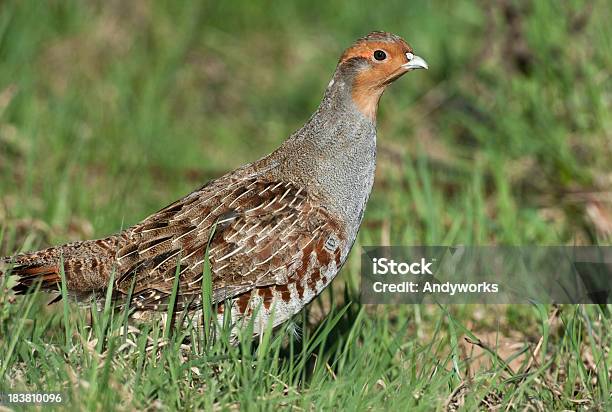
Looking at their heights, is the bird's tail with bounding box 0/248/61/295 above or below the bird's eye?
below

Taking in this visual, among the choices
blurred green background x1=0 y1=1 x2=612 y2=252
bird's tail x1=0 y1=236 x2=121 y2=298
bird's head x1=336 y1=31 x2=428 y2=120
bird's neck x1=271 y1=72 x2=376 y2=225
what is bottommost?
bird's tail x1=0 y1=236 x2=121 y2=298

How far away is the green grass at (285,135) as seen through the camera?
3730 millimetres

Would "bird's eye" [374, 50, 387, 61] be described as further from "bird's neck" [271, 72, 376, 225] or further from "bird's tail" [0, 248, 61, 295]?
"bird's tail" [0, 248, 61, 295]

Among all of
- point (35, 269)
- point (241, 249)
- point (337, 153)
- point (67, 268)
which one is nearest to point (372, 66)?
point (337, 153)

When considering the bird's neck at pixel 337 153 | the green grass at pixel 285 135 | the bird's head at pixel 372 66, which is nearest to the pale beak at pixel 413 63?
the bird's head at pixel 372 66

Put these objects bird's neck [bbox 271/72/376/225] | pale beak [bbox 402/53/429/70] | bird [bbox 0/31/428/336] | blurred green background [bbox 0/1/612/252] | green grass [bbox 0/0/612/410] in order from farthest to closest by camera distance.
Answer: blurred green background [bbox 0/1/612/252] < pale beak [bbox 402/53/429/70] < bird's neck [bbox 271/72/376/225] < bird [bbox 0/31/428/336] < green grass [bbox 0/0/612/410]

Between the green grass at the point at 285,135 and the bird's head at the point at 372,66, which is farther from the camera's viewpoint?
the bird's head at the point at 372,66

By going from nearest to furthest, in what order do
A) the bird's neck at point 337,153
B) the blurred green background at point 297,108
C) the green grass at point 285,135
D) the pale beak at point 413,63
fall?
the green grass at point 285,135 → the bird's neck at point 337,153 → the pale beak at point 413,63 → the blurred green background at point 297,108

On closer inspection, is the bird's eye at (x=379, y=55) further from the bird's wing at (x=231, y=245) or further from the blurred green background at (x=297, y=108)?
the blurred green background at (x=297, y=108)

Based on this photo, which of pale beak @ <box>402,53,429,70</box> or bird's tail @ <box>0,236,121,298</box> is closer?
bird's tail @ <box>0,236,121,298</box>

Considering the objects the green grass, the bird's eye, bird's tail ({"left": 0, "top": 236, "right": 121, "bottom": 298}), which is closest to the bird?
bird's tail ({"left": 0, "top": 236, "right": 121, "bottom": 298})

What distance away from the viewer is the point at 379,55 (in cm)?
440

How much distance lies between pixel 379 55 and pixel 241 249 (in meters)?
1.09

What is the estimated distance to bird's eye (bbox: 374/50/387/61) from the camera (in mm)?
4395
